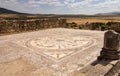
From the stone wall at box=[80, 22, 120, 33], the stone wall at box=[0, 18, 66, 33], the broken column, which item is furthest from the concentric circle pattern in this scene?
the stone wall at box=[80, 22, 120, 33]

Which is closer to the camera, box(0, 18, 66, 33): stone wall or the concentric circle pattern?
the concentric circle pattern

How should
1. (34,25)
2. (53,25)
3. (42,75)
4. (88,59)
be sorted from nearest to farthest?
(42,75), (88,59), (34,25), (53,25)

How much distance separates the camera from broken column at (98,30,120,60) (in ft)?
12.8

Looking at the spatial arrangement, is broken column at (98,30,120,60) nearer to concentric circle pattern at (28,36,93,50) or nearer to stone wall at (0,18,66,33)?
concentric circle pattern at (28,36,93,50)

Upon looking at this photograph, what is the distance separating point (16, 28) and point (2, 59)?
558 cm

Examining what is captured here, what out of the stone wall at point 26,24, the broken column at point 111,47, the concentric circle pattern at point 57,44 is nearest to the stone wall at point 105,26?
the stone wall at point 26,24

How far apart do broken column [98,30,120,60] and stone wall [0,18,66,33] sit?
272 inches

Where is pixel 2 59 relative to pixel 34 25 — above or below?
below

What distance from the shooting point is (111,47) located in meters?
3.97

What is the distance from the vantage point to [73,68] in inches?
141

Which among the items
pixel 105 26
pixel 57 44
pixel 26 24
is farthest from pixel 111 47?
pixel 105 26

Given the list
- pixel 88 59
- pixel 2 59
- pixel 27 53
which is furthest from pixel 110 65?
pixel 2 59

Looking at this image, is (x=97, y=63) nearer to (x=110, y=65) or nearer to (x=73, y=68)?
(x=110, y=65)

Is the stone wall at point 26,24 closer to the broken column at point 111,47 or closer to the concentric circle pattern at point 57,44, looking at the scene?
the concentric circle pattern at point 57,44
